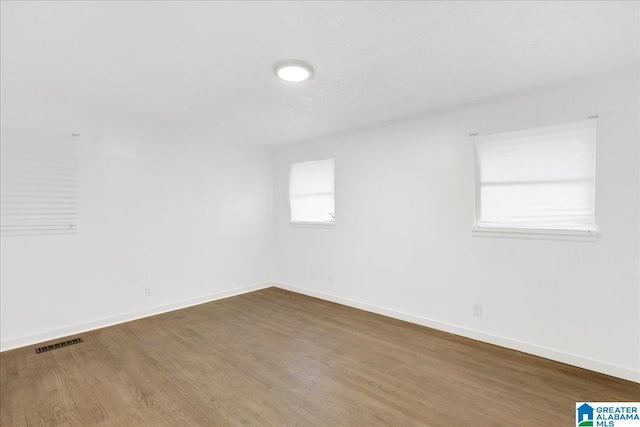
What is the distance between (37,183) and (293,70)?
9.92 ft

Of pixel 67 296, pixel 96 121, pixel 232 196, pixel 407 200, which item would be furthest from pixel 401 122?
pixel 67 296

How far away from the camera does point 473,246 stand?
336cm

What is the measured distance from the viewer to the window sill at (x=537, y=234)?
270 cm

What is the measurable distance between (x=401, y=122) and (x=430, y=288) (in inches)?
82.1

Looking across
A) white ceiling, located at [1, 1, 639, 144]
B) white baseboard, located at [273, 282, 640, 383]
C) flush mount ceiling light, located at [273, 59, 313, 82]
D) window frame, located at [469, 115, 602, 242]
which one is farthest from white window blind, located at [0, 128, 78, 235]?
window frame, located at [469, 115, 602, 242]

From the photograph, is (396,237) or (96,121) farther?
(396,237)

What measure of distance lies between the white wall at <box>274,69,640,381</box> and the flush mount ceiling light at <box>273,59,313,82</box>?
1.80 m

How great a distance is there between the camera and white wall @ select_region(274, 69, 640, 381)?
2.57m

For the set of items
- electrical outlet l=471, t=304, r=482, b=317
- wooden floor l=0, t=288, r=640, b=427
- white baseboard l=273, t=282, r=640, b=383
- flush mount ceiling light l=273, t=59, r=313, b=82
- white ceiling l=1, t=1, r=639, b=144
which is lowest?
wooden floor l=0, t=288, r=640, b=427

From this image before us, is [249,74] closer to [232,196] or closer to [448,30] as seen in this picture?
[448,30]

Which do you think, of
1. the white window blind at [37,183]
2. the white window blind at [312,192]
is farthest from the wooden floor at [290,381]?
the white window blind at [312,192]

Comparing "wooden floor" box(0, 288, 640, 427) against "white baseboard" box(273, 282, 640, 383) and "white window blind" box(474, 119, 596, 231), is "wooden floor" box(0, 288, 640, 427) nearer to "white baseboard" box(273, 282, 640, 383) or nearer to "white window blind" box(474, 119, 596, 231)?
"white baseboard" box(273, 282, 640, 383)

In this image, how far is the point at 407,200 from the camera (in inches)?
153

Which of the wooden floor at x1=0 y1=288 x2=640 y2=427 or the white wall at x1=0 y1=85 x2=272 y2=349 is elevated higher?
the white wall at x1=0 y1=85 x2=272 y2=349
